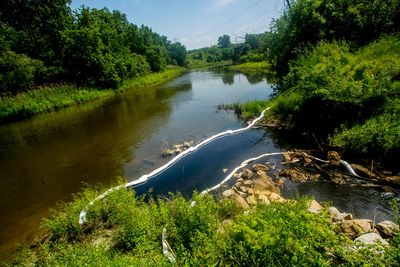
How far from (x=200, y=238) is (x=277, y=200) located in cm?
218

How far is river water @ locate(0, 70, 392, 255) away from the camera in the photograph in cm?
644

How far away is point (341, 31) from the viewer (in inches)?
609

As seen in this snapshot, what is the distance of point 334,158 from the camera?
7445mm

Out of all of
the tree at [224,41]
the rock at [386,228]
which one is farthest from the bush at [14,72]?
the tree at [224,41]

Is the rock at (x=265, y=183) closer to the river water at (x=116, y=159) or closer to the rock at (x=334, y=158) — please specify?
the river water at (x=116, y=159)

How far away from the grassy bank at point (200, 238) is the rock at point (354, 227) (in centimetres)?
55

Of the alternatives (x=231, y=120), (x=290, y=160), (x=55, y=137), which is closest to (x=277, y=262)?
(x=290, y=160)

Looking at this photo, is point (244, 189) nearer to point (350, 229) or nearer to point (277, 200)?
point (277, 200)

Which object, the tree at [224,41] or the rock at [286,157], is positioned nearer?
the rock at [286,157]

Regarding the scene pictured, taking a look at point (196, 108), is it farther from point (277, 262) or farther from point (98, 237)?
point (277, 262)

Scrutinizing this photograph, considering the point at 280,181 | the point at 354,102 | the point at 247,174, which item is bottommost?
the point at 280,181

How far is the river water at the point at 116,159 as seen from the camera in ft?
21.1

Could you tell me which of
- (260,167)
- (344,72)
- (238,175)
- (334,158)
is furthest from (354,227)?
(344,72)

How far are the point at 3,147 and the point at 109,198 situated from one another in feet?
38.0
